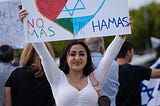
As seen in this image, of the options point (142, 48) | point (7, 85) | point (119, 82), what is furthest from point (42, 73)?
point (142, 48)

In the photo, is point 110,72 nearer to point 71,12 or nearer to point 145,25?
point 71,12

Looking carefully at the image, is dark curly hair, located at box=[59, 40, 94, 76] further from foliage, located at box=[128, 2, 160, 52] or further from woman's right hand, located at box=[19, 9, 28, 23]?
foliage, located at box=[128, 2, 160, 52]

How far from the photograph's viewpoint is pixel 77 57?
4.84 meters

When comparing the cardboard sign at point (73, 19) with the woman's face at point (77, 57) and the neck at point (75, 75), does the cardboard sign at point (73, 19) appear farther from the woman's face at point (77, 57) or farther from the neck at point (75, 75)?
the neck at point (75, 75)

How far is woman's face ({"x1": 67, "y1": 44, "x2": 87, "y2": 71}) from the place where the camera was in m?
4.84

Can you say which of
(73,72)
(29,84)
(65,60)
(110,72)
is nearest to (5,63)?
(29,84)

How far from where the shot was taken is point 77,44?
494 centimetres

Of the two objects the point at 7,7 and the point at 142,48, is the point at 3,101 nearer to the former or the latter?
the point at 7,7

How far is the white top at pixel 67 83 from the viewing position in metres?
4.71

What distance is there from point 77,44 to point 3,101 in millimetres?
1354

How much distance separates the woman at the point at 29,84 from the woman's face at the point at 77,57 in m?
0.76

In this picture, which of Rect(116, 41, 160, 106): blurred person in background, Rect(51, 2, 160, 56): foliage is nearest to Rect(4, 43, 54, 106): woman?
Rect(116, 41, 160, 106): blurred person in background

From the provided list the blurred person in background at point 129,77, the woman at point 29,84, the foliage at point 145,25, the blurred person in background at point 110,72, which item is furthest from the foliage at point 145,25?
the woman at point 29,84

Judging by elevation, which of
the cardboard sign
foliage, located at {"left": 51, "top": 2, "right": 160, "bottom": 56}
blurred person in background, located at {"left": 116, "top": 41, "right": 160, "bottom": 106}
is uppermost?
foliage, located at {"left": 51, "top": 2, "right": 160, "bottom": 56}
